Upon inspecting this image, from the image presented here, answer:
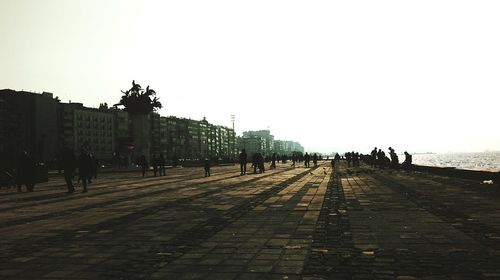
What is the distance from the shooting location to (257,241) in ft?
24.7

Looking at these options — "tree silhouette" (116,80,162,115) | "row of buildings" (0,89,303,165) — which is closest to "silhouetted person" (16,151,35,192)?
"tree silhouette" (116,80,162,115)

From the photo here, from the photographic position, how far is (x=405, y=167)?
37.2 m

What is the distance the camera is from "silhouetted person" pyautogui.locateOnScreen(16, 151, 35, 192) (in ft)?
69.6

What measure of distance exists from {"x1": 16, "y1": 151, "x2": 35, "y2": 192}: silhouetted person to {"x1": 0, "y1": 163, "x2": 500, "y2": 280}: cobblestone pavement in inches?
345

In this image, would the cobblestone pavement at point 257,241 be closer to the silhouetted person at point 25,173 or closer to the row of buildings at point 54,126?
the silhouetted person at point 25,173

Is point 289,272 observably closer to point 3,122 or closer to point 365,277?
point 365,277

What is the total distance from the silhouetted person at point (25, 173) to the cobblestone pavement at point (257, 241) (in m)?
8.77

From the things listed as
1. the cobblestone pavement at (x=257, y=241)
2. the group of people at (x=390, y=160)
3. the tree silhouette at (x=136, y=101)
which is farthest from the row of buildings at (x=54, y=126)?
the cobblestone pavement at (x=257, y=241)

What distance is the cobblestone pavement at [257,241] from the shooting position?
564 centimetres

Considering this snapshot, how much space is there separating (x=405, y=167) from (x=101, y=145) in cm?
10945

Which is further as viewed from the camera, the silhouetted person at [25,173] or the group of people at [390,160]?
the group of people at [390,160]

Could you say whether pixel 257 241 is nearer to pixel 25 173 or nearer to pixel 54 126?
pixel 25 173

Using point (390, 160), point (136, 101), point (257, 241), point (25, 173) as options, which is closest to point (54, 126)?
point (136, 101)

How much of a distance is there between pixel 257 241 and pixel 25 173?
676 inches
